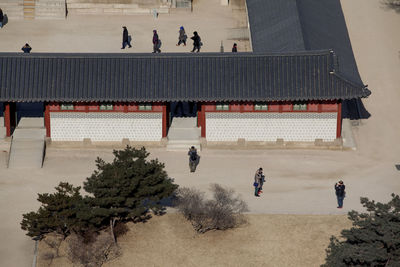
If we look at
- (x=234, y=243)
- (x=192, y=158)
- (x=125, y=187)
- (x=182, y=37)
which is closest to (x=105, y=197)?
(x=125, y=187)

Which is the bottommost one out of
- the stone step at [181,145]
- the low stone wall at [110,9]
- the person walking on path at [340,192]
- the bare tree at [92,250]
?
the bare tree at [92,250]

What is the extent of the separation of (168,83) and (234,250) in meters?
13.3

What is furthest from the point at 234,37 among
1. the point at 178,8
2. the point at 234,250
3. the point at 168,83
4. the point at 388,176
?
the point at 234,250

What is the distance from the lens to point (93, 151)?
70.4m

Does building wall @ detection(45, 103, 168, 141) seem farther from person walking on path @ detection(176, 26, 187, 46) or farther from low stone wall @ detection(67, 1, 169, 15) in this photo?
low stone wall @ detection(67, 1, 169, 15)

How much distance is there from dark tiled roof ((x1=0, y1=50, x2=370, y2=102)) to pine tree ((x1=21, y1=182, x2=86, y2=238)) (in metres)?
10.9

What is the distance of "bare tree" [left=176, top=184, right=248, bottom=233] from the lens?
61969 millimetres

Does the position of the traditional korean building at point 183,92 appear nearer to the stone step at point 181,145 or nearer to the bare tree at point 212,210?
the stone step at point 181,145

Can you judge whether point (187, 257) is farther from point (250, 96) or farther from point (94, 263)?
point (250, 96)

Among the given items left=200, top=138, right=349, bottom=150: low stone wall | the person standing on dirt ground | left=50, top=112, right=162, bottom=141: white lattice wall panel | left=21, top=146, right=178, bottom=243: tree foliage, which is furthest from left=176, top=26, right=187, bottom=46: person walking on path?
left=21, top=146, right=178, bottom=243: tree foliage

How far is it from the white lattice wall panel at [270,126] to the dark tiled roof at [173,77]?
168 centimetres

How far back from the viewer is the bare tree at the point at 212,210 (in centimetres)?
6197

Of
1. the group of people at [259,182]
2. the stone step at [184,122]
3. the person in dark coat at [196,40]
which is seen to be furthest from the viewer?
the person in dark coat at [196,40]

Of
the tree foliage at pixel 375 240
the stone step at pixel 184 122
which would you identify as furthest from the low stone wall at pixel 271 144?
the tree foliage at pixel 375 240
